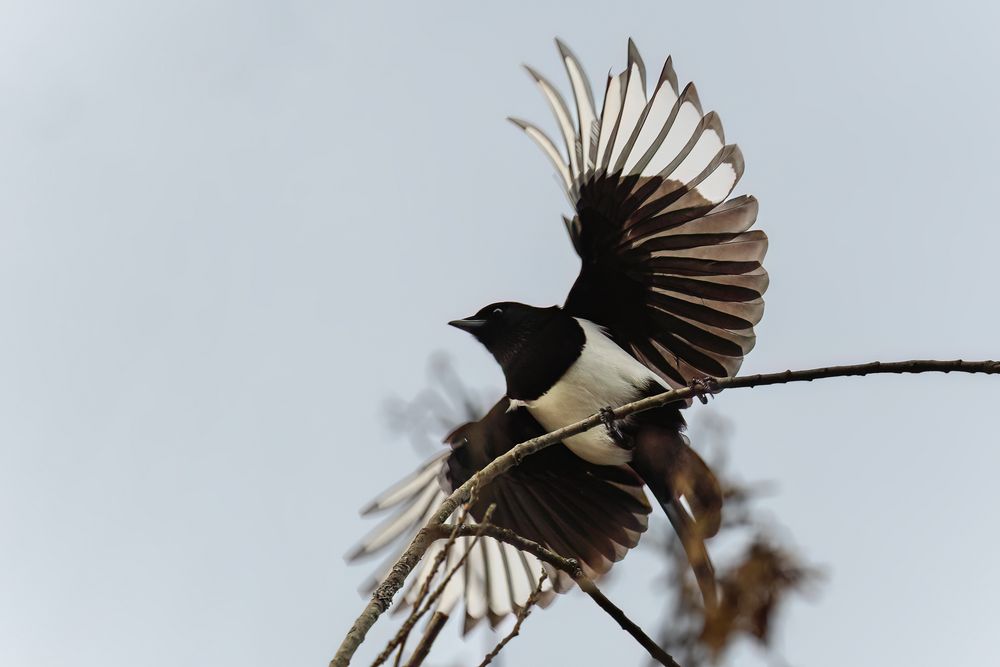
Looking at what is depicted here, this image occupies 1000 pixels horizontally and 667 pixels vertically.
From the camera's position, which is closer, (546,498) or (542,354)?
(542,354)

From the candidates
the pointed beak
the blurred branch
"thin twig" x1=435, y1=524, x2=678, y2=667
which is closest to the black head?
the pointed beak

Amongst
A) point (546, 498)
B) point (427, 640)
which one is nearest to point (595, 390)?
point (546, 498)

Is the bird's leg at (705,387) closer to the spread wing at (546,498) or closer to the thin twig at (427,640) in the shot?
the thin twig at (427,640)

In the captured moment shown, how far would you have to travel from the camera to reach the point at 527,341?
3691 millimetres

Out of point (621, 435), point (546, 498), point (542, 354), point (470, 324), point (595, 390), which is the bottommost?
point (546, 498)

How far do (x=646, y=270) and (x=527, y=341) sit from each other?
0.55 metres

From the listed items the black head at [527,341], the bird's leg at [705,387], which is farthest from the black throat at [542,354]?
the bird's leg at [705,387]

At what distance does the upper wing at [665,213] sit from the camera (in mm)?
3123

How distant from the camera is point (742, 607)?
110cm

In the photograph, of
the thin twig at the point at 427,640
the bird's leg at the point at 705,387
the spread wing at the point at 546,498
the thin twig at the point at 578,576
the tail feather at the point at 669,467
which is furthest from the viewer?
the spread wing at the point at 546,498

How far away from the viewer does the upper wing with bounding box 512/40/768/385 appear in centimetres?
312

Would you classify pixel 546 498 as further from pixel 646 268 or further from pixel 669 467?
pixel 646 268

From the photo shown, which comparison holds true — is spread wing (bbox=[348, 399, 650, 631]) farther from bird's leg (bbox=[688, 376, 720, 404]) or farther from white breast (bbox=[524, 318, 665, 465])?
bird's leg (bbox=[688, 376, 720, 404])

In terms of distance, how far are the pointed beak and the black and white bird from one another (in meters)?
0.44
